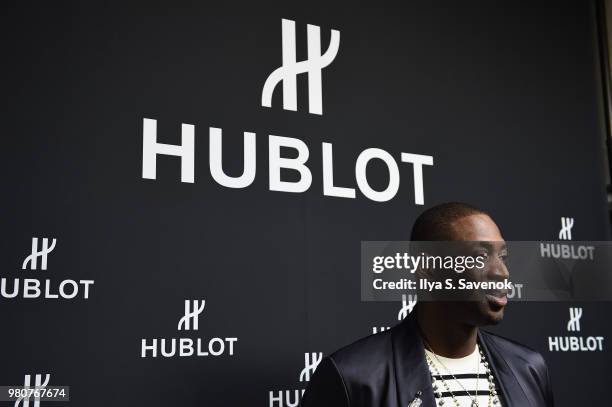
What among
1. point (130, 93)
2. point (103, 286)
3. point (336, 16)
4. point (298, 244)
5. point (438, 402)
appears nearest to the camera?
point (438, 402)

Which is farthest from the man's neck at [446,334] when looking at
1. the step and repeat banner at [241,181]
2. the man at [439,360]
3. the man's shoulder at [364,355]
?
the step and repeat banner at [241,181]

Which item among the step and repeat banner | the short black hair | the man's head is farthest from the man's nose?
the step and repeat banner

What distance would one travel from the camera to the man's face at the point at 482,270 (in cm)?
142

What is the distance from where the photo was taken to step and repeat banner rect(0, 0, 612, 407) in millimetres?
1652

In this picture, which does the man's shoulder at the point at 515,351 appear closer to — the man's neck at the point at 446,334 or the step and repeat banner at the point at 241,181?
the man's neck at the point at 446,334

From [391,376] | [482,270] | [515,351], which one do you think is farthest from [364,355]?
[515,351]

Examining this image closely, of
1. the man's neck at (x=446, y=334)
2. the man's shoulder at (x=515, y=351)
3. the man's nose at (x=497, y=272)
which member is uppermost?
the man's nose at (x=497, y=272)

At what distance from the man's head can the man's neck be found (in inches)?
1.0

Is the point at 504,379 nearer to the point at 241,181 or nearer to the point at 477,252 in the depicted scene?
the point at 477,252

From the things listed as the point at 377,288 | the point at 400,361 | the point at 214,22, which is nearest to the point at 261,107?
the point at 214,22

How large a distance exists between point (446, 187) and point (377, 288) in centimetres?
47

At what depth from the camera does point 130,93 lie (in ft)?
5.93

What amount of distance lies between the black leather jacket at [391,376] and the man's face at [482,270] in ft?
0.43

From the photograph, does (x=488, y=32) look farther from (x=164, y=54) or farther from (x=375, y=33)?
(x=164, y=54)
